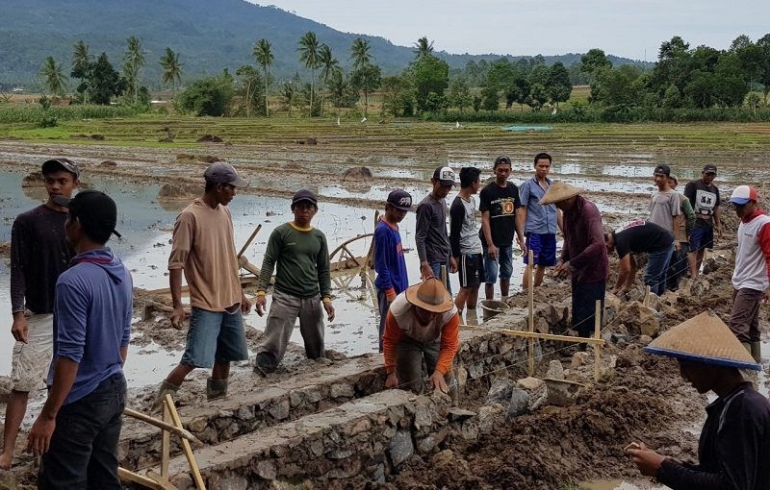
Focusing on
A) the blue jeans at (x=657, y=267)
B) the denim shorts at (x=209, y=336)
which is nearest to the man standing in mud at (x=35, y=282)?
the denim shorts at (x=209, y=336)

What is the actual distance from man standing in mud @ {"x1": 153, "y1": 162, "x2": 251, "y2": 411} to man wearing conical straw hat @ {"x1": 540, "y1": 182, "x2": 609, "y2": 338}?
2.98 m

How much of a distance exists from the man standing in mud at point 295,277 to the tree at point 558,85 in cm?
6234

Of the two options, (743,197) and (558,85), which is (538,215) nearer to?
(743,197)

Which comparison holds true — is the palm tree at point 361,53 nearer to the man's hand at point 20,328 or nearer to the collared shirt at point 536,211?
the collared shirt at point 536,211

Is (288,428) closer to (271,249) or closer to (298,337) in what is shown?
(271,249)

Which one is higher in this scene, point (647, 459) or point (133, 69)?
point (133, 69)

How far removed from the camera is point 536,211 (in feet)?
30.3

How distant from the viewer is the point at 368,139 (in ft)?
137

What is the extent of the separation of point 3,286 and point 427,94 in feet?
197

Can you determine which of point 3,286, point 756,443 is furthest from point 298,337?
point 756,443

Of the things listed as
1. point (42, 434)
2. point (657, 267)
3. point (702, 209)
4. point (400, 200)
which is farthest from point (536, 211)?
point (42, 434)

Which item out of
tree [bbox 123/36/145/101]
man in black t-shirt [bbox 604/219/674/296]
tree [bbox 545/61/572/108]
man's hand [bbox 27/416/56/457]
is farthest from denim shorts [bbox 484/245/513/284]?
tree [bbox 123/36/145/101]

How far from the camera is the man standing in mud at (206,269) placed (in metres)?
5.58

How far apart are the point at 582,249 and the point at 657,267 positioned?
210 cm
